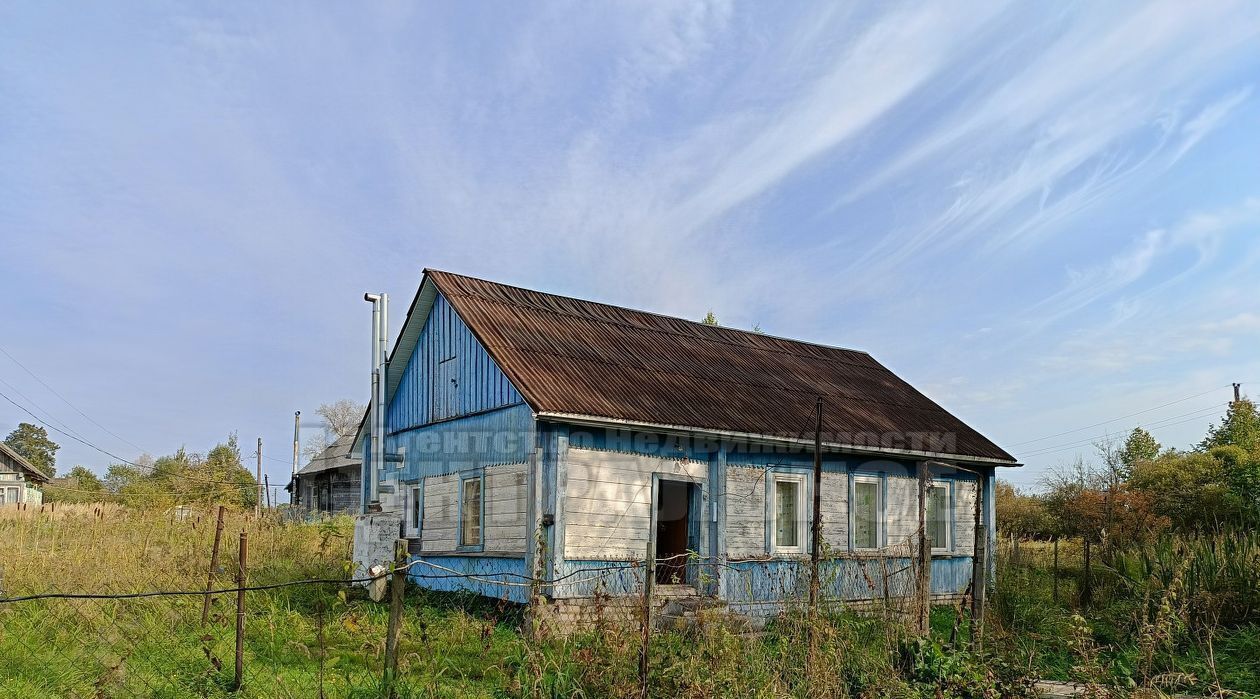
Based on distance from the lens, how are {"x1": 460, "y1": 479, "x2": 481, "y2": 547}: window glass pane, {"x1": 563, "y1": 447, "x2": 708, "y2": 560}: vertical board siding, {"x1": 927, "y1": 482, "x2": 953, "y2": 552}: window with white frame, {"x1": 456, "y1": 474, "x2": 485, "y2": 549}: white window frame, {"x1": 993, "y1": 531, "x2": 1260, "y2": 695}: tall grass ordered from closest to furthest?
{"x1": 993, "y1": 531, "x2": 1260, "y2": 695}: tall grass → {"x1": 563, "y1": 447, "x2": 708, "y2": 560}: vertical board siding → {"x1": 456, "y1": 474, "x2": 485, "y2": 549}: white window frame → {"x1": 460, "y1": 479, "x2": 481, "y2": 547}: window glass pane → {"x1": 927, "y1": 482, "x2": 953, "y2": 552}: window with white frame

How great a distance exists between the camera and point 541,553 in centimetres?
1262

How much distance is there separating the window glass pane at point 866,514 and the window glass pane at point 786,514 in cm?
157

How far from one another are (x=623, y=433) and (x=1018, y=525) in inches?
890

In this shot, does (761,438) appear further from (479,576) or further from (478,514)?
(479,576)

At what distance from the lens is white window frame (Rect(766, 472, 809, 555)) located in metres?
15.0

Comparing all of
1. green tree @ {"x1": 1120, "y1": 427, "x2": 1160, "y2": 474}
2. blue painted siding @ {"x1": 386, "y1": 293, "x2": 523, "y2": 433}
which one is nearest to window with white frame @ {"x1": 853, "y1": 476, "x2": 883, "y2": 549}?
blue painted siding @ {"x1": 386, "y1": 293, "x2": 523, "y2": 433}

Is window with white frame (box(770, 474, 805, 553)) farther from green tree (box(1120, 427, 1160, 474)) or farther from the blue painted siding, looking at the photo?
green tree (box(1120, 427, 1160, 474))

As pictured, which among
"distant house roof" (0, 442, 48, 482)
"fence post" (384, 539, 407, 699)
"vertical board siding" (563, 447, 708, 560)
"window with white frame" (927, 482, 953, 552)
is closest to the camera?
"fence post" (384, 539, 407, 699)

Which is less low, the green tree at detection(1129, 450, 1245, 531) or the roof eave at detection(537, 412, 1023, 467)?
the roof eave at detection(537, 412, 1023, 467)

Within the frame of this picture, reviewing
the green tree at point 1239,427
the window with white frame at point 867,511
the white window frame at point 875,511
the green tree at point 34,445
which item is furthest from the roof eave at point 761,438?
the green tree at point 34,445

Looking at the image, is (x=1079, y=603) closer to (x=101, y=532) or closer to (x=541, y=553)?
(x=541, y=553)

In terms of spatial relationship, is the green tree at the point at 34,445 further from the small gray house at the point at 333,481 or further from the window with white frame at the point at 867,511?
the window with white frame at the point at 867,511

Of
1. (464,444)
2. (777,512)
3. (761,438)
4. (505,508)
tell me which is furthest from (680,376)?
(505,508)

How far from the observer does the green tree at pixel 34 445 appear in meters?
75.1
